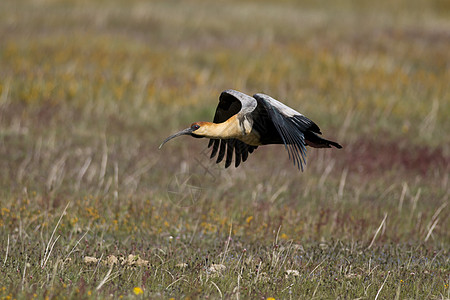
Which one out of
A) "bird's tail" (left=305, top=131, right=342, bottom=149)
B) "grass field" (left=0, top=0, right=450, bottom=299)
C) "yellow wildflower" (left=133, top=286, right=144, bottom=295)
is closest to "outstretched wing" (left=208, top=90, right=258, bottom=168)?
"bird's tail" (left=305, top=131, right=342, bottom=149)

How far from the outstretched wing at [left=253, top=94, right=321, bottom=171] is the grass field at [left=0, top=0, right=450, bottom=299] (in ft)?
3.31

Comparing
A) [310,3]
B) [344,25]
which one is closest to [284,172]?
[344,25]

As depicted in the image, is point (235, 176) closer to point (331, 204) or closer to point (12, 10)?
point (331, 204)

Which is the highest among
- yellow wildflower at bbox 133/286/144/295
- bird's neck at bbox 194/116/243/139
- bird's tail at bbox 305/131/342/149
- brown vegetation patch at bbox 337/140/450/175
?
bird's neck at bbox 194/116/243/139

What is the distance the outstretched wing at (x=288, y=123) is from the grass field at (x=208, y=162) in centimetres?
101

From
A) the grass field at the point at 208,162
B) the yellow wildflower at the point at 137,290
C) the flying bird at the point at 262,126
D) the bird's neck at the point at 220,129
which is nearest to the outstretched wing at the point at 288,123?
the flying bird at the point at 262,126

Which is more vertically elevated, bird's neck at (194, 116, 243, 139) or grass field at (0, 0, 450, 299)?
bird's neck at (194, 116, 243, 139)

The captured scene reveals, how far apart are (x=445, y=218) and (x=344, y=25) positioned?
1456cm

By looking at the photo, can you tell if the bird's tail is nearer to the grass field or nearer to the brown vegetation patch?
the grass field

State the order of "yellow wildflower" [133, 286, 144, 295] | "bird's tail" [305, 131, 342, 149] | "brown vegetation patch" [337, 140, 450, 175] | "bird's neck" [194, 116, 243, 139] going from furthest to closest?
"brown vegetation patch" [337, 140, 450, 175] < "bird's tail" [305, 131, 342, 149] < "bird's neck" [194, 116, 243, 139] < "yellow wildflower" [133, 286, 144, 295]

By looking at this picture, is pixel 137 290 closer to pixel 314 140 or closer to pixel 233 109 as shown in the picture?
pixel 233 109

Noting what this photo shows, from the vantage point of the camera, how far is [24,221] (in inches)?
243

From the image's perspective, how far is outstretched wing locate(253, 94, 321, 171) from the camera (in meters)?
4.27

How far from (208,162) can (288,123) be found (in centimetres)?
503
